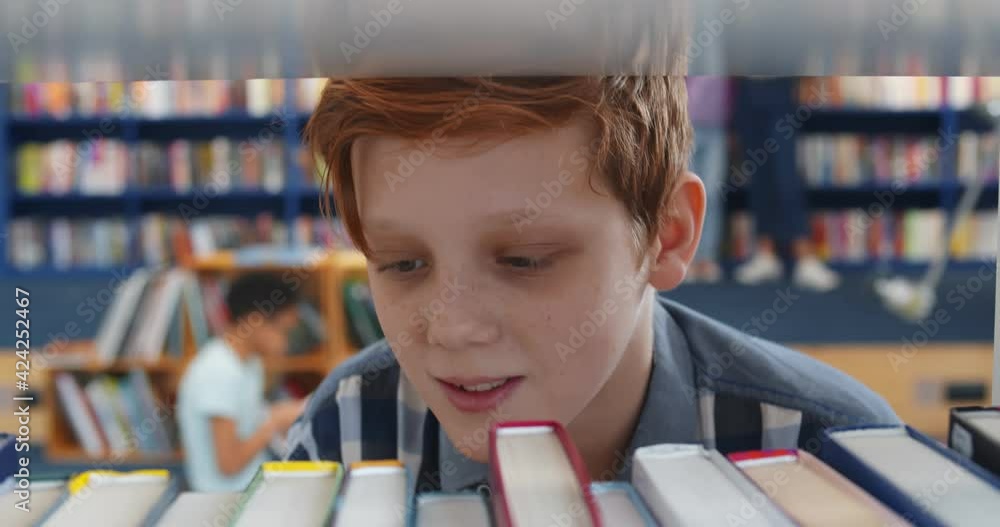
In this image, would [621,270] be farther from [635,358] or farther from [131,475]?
[131,475]

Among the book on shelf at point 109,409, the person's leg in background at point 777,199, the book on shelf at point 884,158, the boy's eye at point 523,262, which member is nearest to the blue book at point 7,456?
the boy's eye at point 523,262

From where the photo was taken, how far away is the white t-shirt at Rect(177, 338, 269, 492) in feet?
5.95

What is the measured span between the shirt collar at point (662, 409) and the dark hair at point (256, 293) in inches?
55.0

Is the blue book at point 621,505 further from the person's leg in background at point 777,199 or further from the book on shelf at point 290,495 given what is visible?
the person's leg in background at point 777,199

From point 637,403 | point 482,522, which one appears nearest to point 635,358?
point 637,403

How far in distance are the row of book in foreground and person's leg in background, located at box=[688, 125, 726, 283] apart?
0.54 ft

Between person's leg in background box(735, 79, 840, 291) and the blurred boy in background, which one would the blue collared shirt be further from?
the blurred boy in background

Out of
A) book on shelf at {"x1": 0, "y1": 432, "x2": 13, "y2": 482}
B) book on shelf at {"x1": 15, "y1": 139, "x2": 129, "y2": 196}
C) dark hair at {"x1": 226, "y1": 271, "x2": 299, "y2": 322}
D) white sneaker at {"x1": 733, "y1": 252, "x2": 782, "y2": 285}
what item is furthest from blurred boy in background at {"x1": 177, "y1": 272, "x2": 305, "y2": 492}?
book on shelf at {"x1": 0, "y1": 432, "x2": 13, "y2": 482}

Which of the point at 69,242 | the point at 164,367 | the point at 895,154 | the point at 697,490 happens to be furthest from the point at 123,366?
the point at 895,154

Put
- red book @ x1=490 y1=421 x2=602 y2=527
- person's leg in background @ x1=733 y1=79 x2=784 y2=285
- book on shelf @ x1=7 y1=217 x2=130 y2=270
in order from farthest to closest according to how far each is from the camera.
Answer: book on shelf @ x1=7 y1=217 x2=130 y2=270 < person's leg in background @ x1=733 y1=79 x2=784 y2=285 < red book @ x1=490 y1=421 x2=602 y2=527

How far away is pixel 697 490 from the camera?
17.1 inches

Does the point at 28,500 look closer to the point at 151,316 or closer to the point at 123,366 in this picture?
the point at 151,316

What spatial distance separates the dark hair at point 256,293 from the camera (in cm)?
190

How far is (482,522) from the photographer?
446 millimetres
